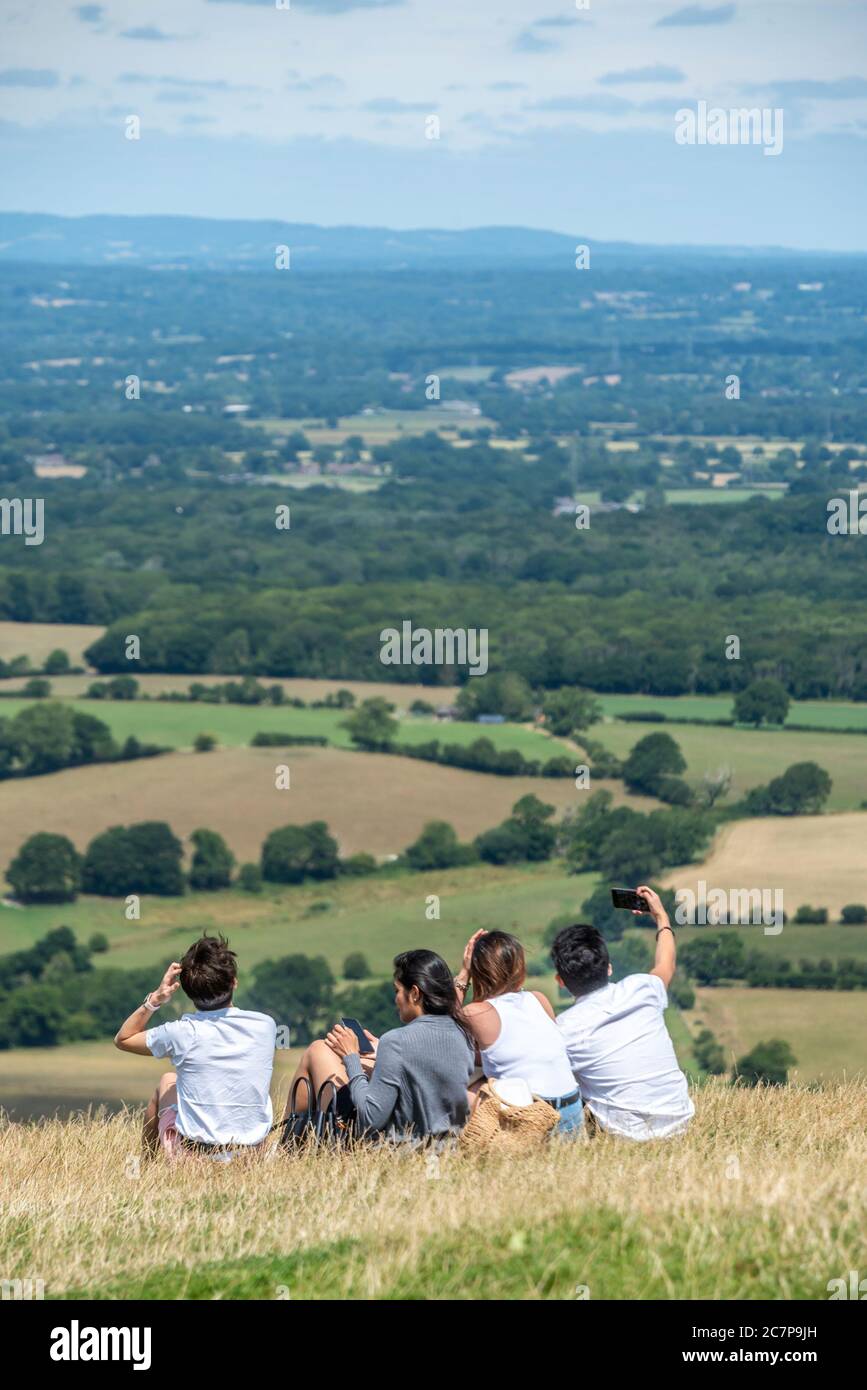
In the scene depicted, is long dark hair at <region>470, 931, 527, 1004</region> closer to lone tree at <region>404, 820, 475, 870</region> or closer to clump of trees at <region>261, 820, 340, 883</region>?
lone tree at <region>404, 820, 475, 870</region>

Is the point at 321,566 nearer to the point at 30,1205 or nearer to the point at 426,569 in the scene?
the point at 426,569

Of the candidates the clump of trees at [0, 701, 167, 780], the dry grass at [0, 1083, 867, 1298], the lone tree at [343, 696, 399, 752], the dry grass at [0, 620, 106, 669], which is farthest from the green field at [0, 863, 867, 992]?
the dry grass at [0, 1083, 867, 1298]

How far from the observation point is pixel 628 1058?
6426 millimetres

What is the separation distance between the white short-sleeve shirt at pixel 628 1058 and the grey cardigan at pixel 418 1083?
1.59ft

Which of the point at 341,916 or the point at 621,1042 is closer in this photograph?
the point at 621,1042

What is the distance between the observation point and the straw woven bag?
6.05m

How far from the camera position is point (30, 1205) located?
580 cm

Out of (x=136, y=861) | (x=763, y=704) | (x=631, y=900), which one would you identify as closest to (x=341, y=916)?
(x=136, y=861)

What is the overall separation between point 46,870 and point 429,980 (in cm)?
5747

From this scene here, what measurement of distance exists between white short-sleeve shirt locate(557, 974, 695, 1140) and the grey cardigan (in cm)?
48

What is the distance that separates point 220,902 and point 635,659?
3937 cm

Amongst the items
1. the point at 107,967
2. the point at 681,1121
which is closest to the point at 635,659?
the point at 107,967

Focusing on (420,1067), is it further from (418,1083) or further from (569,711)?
(569,711)

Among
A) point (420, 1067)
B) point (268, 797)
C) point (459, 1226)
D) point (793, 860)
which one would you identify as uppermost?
point (420, 1067)
